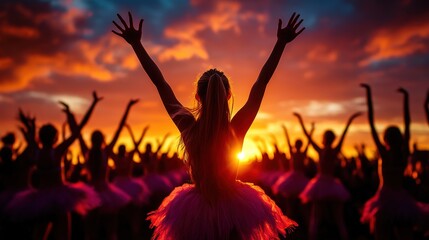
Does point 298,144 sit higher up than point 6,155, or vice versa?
point 6,155

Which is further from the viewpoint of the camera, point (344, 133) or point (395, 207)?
point (344, 133)

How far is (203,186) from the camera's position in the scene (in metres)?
2.92

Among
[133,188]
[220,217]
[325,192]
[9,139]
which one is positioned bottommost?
[325,192]

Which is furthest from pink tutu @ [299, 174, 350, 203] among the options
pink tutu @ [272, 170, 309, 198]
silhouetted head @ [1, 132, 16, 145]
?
silhouetted head @ [1, 132, 16, 145]

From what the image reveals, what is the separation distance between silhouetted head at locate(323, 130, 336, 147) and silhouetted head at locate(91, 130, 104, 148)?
15.6 ft

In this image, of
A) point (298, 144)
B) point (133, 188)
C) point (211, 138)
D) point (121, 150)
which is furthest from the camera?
point (121, 150)

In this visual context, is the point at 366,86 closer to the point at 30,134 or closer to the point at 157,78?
the point at 157,78

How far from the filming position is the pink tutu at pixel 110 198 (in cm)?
721

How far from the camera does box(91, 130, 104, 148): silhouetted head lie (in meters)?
7.22

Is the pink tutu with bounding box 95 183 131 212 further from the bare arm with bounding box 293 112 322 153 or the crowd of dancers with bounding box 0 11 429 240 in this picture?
the bare arm with bounding box 293 112 322 153

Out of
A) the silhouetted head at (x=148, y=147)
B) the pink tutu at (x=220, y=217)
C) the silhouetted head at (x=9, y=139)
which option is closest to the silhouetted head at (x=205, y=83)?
the pink tutu at (x=220, y=217)

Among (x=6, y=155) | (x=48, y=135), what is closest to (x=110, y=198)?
(x=48, y=135)

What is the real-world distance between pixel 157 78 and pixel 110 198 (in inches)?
190

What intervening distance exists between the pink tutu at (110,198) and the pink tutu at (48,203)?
0.73 meters
